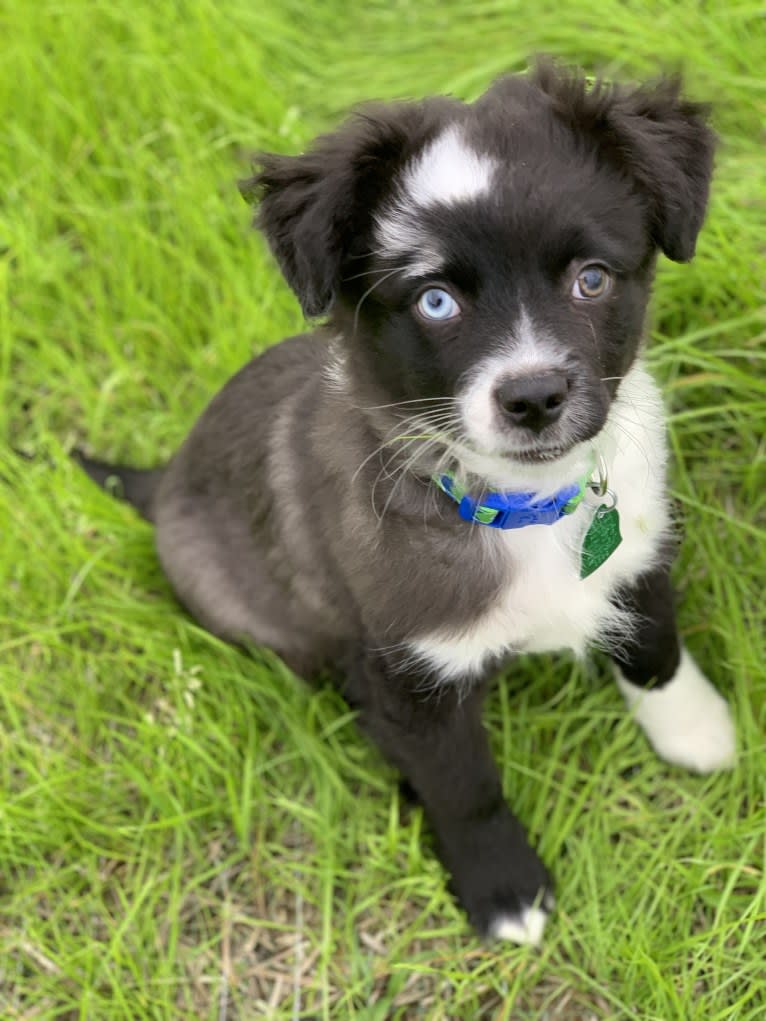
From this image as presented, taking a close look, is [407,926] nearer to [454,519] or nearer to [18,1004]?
[18,1004]

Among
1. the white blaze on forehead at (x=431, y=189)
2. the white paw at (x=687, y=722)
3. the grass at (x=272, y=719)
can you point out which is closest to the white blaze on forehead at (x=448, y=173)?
the white blaze on forehead at (x=431, y=189)

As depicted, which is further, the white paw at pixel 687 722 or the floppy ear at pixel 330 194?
the white paw at pixel 687 722

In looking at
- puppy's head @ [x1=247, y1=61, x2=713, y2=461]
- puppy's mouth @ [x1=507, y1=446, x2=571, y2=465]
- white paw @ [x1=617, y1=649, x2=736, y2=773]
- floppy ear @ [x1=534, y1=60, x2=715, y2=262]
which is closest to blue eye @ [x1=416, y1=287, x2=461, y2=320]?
puppy's head @ [x1=247, y1=61, x2=713, y2=461]

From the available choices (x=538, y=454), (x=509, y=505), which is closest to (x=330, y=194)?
(x=538, y=454)

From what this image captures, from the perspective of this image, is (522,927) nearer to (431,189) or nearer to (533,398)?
(533,398)

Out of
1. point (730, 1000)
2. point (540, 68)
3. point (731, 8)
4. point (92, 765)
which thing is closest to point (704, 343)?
point (731, 8)

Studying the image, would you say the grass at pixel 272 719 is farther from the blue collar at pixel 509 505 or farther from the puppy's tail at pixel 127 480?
the blue collar at pixel 509 505

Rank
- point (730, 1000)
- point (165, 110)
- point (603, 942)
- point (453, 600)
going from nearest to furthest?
point (453, 600) → point (730, 1000) → point (603, 942) → point (165, 110)
